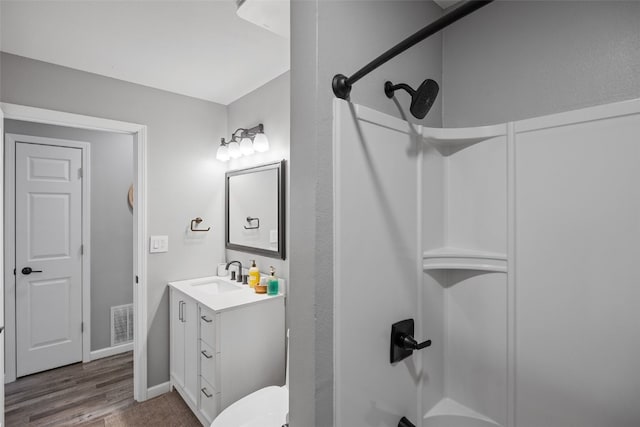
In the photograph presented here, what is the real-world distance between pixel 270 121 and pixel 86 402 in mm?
2465

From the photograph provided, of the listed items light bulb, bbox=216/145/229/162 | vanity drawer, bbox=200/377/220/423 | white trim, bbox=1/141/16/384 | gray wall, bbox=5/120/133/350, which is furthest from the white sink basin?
white trim, bbox=1/141/16/384

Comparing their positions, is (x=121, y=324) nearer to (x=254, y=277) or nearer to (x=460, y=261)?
(x=254, y=277)

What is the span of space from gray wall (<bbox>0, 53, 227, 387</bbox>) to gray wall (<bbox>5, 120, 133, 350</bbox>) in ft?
3.09

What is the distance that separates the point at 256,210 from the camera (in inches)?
97.8

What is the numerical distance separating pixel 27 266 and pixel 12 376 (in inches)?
35.2

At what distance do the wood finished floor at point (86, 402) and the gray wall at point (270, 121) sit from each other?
116 centimetres

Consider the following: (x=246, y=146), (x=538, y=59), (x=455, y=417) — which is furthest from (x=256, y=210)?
(x=538, y=59)

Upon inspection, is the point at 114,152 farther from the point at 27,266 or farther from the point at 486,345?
the point at 486,345

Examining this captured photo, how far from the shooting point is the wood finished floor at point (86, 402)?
215 centimetres

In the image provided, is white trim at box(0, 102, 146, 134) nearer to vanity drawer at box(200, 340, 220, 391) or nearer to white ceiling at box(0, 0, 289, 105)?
white ceiling at box(0, 0, 289, 105)

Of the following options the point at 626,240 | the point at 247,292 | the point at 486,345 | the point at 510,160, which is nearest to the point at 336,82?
the point at 510,160

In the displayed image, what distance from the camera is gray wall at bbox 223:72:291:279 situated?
88.4 inches

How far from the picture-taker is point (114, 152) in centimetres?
313

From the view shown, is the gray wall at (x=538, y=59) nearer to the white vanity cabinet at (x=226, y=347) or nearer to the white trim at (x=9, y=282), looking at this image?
the white vanity cabinet at (x=226, y=347)
